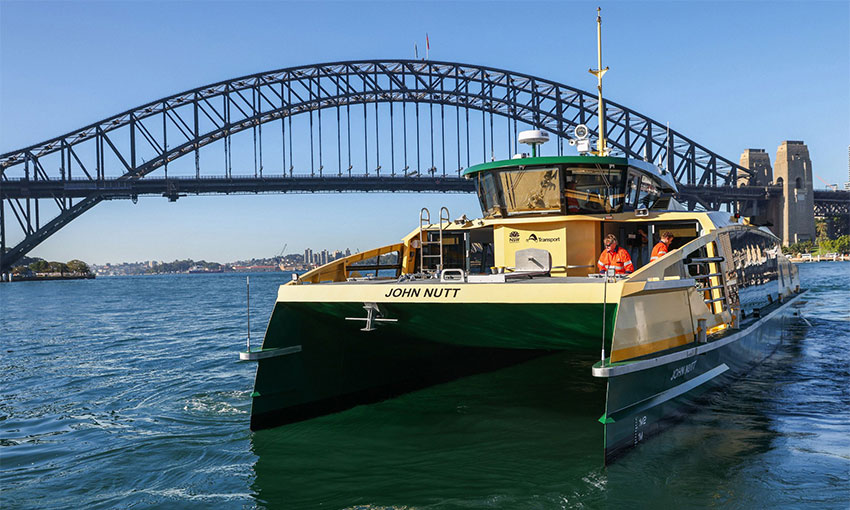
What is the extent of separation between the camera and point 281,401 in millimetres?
10062

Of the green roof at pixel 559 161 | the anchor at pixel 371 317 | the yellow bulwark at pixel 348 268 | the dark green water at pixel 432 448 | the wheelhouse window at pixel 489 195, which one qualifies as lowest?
the dark green water at pixel 432 448

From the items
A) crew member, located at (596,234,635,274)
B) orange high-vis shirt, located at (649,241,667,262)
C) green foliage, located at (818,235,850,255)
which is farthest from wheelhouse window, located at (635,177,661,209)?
green foliage, located at (818,235,850,255)

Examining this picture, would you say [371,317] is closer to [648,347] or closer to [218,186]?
[648,347]

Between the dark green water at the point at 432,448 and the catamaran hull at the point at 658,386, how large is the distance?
28 centimetres

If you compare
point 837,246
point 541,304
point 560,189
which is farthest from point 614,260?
point 837,246

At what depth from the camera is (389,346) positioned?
11078 mm

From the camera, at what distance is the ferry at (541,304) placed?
26.7ft

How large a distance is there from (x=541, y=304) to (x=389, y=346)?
12.2 feet

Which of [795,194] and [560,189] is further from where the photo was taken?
[795,194]

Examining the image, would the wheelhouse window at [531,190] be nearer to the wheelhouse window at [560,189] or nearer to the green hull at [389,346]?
the wheelhouse window at [560,189]

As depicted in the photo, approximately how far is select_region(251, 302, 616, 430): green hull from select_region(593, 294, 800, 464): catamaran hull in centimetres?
74

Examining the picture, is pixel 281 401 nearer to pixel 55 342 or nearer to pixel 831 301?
pixel 55 342

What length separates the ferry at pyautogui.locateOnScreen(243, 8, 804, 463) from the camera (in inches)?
Answer: 320

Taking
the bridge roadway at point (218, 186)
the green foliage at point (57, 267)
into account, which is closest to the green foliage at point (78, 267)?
the green foliage at point (57, 267)
